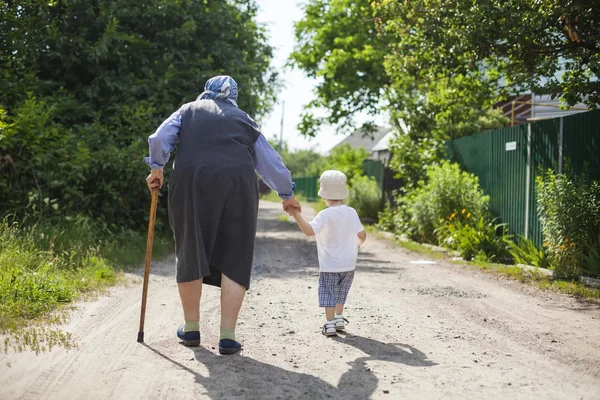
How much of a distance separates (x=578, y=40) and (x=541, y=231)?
3.09 meters

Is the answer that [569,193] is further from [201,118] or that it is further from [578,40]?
[201,118]

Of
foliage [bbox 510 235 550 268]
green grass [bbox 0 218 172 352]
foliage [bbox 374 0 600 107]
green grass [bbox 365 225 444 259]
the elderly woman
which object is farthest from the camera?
green grass [bbox 365 225 444 259]

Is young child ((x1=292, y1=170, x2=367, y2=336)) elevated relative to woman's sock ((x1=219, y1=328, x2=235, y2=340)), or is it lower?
elevated

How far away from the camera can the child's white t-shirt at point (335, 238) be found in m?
6.38

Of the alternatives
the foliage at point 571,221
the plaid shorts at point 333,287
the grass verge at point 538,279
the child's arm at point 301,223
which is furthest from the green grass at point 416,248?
the child's arm at point 301,223

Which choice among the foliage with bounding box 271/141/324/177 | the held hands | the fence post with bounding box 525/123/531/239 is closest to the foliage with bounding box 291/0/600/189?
the fence post with bounding box 525/123/531/239

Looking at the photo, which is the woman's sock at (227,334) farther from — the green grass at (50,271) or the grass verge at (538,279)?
the grass verge at (538,279)

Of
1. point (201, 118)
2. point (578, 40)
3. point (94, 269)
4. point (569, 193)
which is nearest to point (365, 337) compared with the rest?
point (201, 118)

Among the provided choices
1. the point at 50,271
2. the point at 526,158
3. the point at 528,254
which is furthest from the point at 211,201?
the point at 526,158

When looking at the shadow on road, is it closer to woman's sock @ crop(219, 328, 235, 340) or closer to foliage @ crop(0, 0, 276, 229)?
woman's sock @ crop(219, 328, 235, 340)

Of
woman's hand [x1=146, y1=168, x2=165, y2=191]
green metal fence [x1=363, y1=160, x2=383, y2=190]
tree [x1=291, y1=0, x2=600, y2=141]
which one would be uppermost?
tree [x1=291, y1=0, x2=600, y2=141]

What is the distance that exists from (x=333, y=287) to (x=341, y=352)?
92 cm

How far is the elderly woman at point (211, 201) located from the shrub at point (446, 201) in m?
9.34

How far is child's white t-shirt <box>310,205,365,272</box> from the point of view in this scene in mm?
6383
